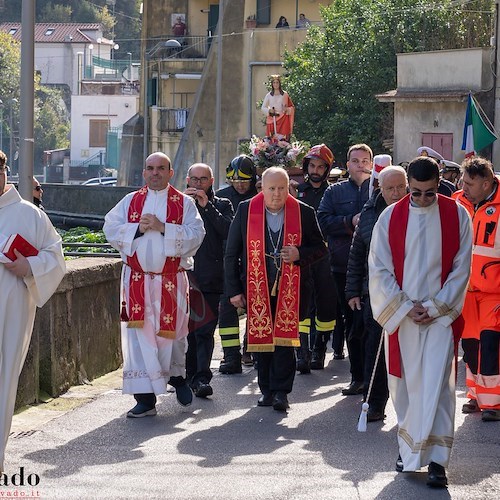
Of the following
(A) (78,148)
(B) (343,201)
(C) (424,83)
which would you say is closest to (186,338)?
(B) (343,201)

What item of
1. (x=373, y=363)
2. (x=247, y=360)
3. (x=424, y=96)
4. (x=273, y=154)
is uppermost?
(x=424, y=96)

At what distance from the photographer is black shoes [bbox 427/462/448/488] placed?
8195mm

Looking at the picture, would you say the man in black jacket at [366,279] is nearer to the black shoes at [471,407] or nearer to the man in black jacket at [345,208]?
the black shoes at [471,407]

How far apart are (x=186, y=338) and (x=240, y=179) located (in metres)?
2.52

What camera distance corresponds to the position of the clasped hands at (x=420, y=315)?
8.56 metres

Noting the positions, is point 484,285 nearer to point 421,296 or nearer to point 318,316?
point 421,296

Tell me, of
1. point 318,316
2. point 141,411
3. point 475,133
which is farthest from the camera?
point 475,133

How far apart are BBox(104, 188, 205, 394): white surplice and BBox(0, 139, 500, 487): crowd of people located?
1 centimetres

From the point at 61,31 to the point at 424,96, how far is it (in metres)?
69.8

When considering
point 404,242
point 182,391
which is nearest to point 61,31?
point 182,391

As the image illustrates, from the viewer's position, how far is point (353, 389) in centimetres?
1179

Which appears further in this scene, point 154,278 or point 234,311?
point 234,311

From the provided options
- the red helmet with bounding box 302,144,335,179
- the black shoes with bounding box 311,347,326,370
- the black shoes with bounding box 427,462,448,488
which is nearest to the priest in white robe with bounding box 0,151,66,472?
the black shoes with bounding box 427,462,448,488

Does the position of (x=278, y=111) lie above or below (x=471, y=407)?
above
